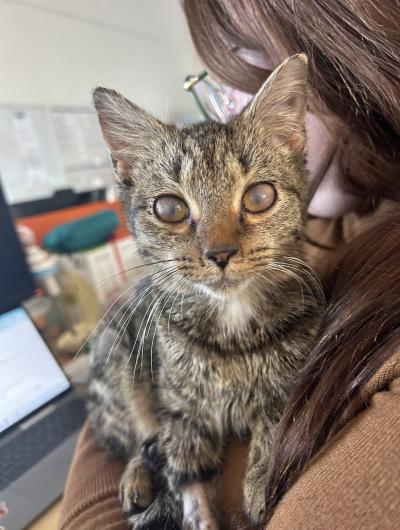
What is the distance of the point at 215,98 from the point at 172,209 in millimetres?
565

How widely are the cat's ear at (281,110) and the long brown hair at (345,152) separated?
2.5 inches

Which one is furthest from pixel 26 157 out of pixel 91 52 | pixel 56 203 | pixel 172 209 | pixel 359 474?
pixel 359 474

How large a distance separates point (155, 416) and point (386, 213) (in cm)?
51

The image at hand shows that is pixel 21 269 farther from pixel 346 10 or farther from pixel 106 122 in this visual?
pixel 346 10

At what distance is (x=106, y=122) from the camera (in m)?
0.60

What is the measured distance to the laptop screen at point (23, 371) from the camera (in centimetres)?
92

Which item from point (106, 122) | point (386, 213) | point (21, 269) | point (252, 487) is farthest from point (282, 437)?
point (21, 269)

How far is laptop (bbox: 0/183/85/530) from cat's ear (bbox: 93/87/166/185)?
1.85 ft

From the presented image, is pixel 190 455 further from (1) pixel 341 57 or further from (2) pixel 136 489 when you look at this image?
(1) pixel 341 57

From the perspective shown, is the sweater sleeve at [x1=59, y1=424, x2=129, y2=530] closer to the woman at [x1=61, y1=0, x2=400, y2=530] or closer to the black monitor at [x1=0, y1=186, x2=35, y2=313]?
the woman at [x1=61, y1=0, x2=400, y2=530]

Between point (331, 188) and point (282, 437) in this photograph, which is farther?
point (331, 188)

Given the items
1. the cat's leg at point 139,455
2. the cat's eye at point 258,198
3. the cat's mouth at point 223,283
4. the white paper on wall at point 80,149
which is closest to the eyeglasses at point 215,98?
the cat's eye at point 258,198

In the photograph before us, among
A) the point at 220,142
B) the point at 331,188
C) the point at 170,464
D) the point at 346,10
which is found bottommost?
the point at 170,464

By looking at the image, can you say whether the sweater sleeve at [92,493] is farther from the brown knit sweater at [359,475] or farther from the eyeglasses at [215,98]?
the eyeglasses at [215,98]
